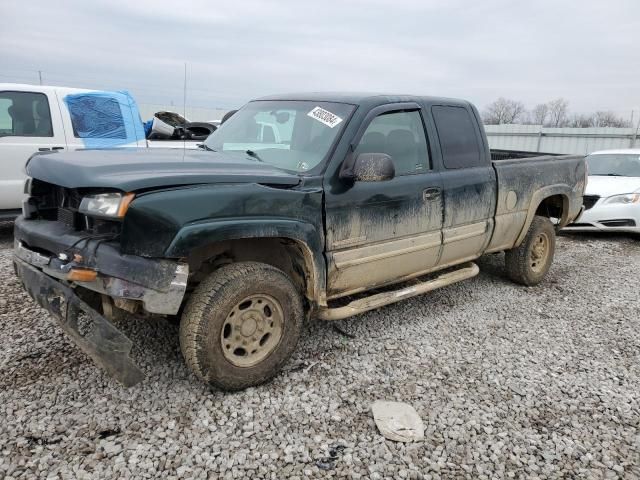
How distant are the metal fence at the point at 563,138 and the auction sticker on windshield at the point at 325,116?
49.4 feet

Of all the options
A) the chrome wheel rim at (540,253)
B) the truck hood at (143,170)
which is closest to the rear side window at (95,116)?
the truck hood at (143,170)

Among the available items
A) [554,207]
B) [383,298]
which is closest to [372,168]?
[383,298]

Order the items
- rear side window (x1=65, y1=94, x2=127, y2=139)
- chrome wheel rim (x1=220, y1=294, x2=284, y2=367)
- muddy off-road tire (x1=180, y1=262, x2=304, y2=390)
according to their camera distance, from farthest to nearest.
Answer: rear side window (x1=65, y1=94, x2=127, y2=139) → chrome wheel rim (x1=220, y1=294, x2=284, y2=367) → muddy off-road tire (x1=180, y1=262, x2=304, y2=390)

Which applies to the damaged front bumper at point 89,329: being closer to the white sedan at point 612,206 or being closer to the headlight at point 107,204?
the headlight at point 107,204

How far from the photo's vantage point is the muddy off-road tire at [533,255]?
17.0ft

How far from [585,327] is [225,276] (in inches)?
131

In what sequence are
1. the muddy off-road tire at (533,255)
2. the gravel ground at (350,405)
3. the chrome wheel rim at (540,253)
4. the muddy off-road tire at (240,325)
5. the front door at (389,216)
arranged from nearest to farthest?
the gravel ground at (350,405) → the muddy off-road tire at (240,325) → the front door at (389,216) → the muddy off-road tire at (533,255) → the chrome wheel rim at (540,253)

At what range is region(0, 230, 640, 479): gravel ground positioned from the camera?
248 cm

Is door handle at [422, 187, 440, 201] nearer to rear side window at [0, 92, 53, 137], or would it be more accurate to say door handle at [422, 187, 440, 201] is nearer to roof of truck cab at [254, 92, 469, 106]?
roof of truck cab at [254, 92, 469, 106]

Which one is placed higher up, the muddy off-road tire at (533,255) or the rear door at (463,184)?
the rear door at (463,184)

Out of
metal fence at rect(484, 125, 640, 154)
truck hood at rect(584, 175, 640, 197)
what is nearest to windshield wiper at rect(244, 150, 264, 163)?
truck hood at rect(584, 175, 640, 197)

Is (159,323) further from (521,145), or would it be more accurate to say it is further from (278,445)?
(521,145)

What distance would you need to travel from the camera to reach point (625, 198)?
7816 mm

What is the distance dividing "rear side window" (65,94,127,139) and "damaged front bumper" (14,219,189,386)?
4251 millimetres
